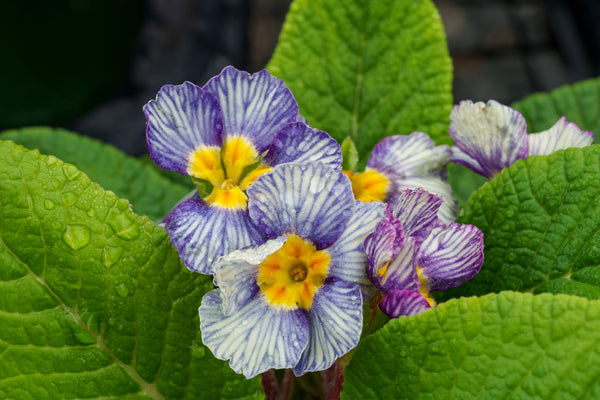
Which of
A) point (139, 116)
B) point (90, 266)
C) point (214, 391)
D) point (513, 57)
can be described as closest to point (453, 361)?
point (214, 391)

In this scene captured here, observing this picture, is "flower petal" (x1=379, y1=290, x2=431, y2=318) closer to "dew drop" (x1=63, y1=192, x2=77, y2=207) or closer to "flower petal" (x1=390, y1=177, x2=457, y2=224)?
"flower petal" (x1=390, y1=177, x2=457, y2=224)

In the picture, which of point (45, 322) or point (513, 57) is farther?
point (513, 57)

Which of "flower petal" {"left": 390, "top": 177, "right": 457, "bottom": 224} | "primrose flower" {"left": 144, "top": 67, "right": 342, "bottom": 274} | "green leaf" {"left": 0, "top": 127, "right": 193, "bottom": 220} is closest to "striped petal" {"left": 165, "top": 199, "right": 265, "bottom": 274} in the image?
"primrose flower" {"left": 144, "top": 67, "right": 342, "bottom": 274}

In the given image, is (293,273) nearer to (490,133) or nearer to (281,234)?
(281,234)

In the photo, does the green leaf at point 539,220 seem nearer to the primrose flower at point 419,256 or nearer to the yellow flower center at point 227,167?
the primrose flower at point 419,256

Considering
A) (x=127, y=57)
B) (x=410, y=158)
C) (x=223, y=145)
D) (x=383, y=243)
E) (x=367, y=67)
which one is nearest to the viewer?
(x=383, y=243)

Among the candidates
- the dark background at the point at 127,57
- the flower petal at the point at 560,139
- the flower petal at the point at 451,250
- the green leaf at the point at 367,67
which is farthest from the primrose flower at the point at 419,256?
the dark background at the point at 127,57

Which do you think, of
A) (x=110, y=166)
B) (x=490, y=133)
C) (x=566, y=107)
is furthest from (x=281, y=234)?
(x=566, y=107)

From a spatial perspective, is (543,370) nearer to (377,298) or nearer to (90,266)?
(377,298)
